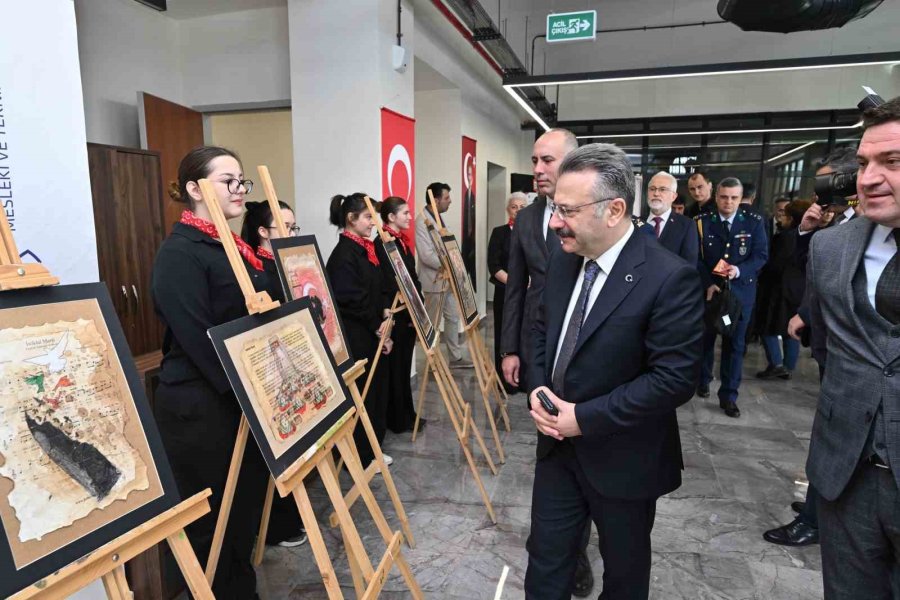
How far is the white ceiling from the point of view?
14.7ft

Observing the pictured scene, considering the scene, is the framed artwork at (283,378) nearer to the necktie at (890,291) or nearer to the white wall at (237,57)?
the necktie at (890,291)

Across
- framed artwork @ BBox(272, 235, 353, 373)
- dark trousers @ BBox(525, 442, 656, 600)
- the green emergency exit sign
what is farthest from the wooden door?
dark trousers @ BBox(525, 442, 656, 600)

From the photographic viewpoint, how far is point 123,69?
4.26 m

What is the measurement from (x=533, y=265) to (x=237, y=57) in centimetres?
398

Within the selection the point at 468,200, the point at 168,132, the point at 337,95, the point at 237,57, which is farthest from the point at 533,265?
the point at 468,200

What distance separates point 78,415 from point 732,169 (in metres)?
10.4

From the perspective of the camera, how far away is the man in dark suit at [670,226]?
→ 10.8ft

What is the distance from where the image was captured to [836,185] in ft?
6.09

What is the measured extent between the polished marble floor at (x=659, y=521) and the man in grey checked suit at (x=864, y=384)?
95 centimetres

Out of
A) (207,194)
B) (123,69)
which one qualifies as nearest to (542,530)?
(207,194)

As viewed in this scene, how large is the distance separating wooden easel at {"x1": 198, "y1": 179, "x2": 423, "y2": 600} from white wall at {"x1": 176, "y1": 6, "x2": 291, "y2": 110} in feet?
11.3

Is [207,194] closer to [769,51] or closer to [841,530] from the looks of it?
[841,530]

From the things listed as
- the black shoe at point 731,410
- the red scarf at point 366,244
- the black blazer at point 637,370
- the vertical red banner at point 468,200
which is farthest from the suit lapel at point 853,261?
the vertical red banner at point 468,200

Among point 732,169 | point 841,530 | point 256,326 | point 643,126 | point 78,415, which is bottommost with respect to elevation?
point 841,530
